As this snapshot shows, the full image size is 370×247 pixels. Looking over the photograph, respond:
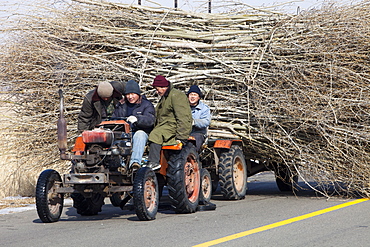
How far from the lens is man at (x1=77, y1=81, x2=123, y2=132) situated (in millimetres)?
9094

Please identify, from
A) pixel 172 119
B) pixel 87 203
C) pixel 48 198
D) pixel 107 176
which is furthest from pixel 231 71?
pixel 48 198

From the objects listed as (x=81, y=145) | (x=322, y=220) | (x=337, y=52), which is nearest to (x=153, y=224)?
(x=81, y=145)

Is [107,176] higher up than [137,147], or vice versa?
[137,147]

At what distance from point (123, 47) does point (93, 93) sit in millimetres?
2251

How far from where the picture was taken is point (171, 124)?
30.3ft

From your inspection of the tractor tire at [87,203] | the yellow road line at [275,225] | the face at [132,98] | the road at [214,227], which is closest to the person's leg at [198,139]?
the road at [214,227]

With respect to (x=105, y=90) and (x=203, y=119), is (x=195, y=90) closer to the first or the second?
(x=203, y=119)

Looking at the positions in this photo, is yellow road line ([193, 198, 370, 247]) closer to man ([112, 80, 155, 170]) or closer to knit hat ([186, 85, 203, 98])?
man ([112, 80, 155, 170])

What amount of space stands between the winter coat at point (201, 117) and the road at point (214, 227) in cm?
132

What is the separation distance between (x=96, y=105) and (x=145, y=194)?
1747 millimetres

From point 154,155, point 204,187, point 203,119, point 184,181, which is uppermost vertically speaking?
point 203,119

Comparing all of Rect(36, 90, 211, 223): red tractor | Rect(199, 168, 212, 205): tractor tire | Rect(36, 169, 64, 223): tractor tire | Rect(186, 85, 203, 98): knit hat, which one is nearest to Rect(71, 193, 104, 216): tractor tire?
Rect(36, 90, 211, 223): red tractor

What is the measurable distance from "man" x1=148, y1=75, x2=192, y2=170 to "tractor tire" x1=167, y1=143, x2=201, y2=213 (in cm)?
22

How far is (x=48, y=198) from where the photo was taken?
8336mm
